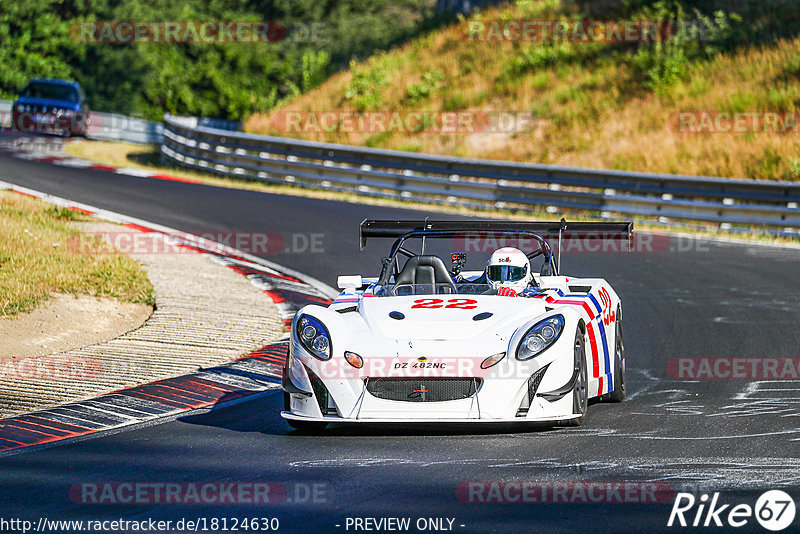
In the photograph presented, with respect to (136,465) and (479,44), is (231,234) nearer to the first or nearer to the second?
(136,465)

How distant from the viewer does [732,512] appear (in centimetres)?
553

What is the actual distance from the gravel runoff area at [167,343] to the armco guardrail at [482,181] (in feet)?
27.1

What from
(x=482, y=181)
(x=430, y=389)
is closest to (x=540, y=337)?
(x=430, y=389)

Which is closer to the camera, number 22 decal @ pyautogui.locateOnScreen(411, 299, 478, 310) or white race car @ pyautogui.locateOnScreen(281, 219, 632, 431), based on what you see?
white race car @ pyautogui.locateOnScreen(281, 219, 632, 431)

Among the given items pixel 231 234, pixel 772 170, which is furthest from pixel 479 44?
pixel 231 234

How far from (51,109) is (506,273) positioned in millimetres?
26587

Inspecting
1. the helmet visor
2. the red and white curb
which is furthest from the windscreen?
the helmet visor

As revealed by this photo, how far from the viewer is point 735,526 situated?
5.34 meters

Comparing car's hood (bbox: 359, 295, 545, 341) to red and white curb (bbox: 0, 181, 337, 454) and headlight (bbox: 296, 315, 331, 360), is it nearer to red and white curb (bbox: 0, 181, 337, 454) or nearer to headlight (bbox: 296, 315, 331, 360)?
headlight (bbox: 296, 315, 331, 360)

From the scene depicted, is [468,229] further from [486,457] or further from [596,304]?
[486,457]

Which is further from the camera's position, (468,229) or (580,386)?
(468,229)

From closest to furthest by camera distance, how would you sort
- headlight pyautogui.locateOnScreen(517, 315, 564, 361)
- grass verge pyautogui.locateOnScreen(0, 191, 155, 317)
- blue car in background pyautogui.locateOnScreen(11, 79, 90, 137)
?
headlight pyautogui.locateOnScreen(517, 315, 564, 361), grass verge pyautogui.locateOnScreen(0, 191, 155, 317), blue car in background pyautogui.locateOnScreen(11, 79, 90, 137)

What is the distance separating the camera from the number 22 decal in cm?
789

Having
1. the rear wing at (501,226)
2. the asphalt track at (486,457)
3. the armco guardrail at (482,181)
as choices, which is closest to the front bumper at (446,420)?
the asphalt track at (486,457)
